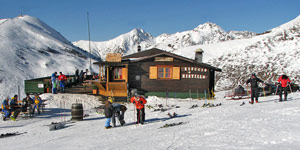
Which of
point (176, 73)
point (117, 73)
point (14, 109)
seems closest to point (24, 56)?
point (117, 73)

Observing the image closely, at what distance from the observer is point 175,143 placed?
674 cm

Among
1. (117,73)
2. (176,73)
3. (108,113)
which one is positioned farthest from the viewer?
(117,73)

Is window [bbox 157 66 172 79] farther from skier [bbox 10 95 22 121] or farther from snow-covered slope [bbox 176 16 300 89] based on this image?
snow-covered slope [bbox 176 16 300 89]

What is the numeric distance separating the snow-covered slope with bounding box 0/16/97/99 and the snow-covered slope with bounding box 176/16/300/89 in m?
39.4

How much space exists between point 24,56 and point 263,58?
6277 cm

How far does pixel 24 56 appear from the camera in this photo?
233ft

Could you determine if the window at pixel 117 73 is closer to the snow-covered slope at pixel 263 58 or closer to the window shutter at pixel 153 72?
the window shutter at pixel 153 72

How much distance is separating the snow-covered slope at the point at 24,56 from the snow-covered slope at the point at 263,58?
39359 mm

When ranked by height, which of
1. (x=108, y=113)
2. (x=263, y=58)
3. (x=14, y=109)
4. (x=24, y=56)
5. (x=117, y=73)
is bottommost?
(x=14, y=109)

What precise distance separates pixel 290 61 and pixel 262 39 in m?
15.9

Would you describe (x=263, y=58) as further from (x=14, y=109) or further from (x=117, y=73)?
(x=14, y=109)

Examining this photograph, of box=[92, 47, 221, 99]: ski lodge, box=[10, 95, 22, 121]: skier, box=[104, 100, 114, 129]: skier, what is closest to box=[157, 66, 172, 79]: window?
box=[92, 47, 221, 99]: ski lodge

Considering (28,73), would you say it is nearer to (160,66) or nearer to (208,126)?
(160,66)

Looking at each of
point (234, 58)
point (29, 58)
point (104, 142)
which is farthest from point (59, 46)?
point (104, 142)
